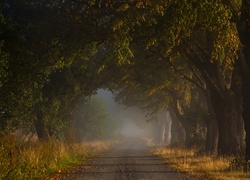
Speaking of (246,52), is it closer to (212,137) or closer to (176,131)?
(212,137)

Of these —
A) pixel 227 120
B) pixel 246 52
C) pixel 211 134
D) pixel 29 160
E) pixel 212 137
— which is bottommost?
pixel 29 160

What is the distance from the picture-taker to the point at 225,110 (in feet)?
74.8

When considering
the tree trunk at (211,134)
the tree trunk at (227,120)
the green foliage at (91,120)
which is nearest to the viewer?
the tree trunk at (227,120)

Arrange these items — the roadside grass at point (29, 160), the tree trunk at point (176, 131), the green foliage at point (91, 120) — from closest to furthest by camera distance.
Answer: the roadside grass at point (29, 160) → the tree trunk at point (176, 131) → the green foliage at point (91, 120)

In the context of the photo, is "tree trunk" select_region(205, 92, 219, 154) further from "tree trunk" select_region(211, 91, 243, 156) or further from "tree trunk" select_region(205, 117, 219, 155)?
"tree trunk" select_region(211, 91, 243, 156)

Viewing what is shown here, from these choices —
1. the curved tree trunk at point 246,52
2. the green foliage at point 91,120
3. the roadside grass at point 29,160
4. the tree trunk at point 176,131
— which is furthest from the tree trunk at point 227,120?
the green foliage at point 91,120

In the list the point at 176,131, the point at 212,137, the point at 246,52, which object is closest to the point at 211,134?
the point at 212,137

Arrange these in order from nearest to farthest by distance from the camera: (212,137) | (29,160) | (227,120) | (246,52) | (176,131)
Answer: (29,160), (246,52), (227,120), (212,137), (176,131)

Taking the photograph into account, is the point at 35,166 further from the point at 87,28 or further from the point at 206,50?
the point at 206,50

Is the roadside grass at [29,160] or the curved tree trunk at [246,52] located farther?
the curved tree trunk at [246,52]

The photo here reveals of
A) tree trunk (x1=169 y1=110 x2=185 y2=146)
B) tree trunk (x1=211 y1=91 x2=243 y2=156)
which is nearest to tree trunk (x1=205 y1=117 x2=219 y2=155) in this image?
tree trunk (x1=211 y1=91 x2=243 y2=156)

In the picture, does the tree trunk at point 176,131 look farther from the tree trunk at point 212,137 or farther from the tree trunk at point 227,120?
the tree trunk at point 227,120

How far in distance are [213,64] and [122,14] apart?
24.2 ft

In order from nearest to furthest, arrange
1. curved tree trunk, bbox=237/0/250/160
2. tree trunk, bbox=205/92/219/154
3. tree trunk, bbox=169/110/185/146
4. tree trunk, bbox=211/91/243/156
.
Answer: curved tree trunk, bbox=237/0/250/160 < tree trunk, bbox=211/91/243/156 < tree trunk, bbox=205/92/219/154 < tree trunk, bbox=169/110/185/146
